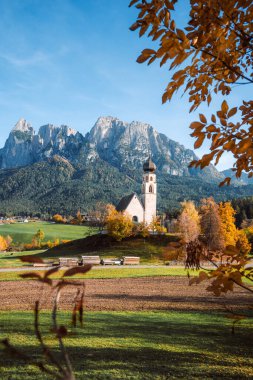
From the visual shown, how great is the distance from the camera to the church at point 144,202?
228 ft

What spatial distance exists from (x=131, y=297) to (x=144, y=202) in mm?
60394

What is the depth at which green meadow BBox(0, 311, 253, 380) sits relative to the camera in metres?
5.18

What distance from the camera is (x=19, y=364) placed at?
5492mm

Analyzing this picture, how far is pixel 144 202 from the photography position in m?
73.2

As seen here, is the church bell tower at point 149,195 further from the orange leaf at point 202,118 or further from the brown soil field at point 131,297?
the orange leaf at point 202,118

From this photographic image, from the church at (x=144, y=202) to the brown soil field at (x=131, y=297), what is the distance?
2034 inches

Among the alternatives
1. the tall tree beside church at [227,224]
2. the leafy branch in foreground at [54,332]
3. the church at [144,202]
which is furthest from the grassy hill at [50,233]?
the leafy branch in foreground at [54,332]

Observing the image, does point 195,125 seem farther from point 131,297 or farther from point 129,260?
point 129,260

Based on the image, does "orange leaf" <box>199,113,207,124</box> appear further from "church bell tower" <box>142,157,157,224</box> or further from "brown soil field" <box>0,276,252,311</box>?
"church bell tower" <box>142,157,157,224</box>

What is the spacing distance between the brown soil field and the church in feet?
170

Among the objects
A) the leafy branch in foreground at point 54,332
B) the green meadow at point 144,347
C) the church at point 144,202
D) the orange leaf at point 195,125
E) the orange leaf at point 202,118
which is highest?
the church at point 144,202

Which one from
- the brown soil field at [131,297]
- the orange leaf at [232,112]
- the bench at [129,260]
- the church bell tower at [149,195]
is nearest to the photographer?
the orange leaf at [232,112]

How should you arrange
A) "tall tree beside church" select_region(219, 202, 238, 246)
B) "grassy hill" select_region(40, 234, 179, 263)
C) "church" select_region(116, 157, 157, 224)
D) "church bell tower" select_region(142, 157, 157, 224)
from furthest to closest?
"church bell tower" select_region(142, 157, 157, 224)
"church" select_region(116, 157, 157, 224)
"grassy hill" select_region(40, 234, 179, 263)
"tall tree beside church" select_region(219, 202, 238, 246)

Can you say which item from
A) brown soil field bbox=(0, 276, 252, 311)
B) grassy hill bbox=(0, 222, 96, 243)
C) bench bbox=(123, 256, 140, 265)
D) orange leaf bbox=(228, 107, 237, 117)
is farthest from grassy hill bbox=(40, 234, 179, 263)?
grassy hill bbox=(0, 222, 96, 243)
